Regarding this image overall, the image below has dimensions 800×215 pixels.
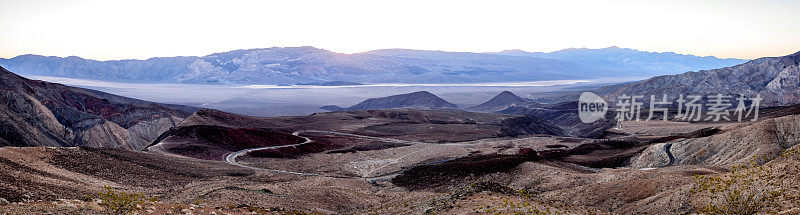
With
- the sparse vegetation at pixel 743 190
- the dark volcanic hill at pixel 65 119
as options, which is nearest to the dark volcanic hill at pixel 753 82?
→ the sparse vegetation at pixel 743 190

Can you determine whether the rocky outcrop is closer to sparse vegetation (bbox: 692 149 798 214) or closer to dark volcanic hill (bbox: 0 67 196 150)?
sparse vegetation (bbox: 692 149 798 214)

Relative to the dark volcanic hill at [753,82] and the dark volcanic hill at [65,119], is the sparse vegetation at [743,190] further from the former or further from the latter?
the dark volcanic hill at [753,82]

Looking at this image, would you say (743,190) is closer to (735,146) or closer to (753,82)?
(735,146)

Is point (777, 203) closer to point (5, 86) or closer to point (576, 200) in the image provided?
point (576, 200)

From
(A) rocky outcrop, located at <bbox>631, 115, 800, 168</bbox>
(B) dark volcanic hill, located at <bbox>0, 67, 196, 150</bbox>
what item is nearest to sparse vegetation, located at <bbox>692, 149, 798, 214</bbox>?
(A) rocky outcrop, located at <bbox>631, 115, 800, 168</bbox>

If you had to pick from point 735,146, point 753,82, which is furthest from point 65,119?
point 753,82
